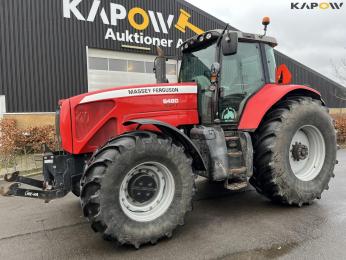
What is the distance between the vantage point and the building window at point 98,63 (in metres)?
14.4

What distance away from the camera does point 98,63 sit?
14555 mm

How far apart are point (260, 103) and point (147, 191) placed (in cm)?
211

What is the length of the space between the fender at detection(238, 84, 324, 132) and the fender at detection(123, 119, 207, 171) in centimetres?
84

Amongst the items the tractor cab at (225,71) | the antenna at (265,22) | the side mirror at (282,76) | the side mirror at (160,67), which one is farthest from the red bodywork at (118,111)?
→ the antenna at (265,22)

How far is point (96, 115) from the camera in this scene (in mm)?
4109

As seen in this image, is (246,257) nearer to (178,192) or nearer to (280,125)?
(178,192)

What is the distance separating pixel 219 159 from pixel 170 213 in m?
1.02

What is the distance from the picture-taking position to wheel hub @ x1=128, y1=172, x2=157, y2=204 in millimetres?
3820

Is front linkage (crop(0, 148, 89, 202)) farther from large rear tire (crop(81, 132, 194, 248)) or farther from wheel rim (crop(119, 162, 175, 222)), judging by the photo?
wheel rim (crop(119, 162, 175, 222))

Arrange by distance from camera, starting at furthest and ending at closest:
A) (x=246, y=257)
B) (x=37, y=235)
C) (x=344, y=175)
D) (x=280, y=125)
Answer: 1. (x=344, y=175)
2. (x=280, y=125)
3. (x=37, y=235)
4. (x=246, y=257)

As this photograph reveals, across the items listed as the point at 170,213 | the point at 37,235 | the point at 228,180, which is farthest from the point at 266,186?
the point at 37,235

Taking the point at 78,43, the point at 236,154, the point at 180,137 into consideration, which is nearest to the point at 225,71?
the point at 236,154

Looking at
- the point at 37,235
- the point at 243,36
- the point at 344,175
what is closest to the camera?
the point at 37,235

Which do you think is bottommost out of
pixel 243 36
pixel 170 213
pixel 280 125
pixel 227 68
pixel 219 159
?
pixel 170 213
